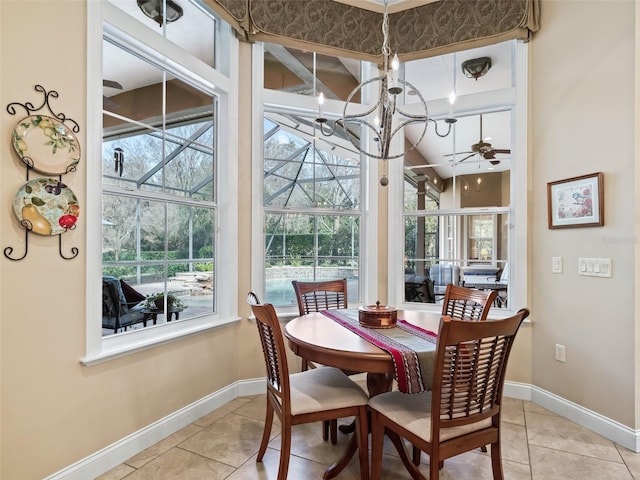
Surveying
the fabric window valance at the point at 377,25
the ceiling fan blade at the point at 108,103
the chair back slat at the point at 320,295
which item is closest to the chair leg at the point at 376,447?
the chair back slat at the point at 320,295

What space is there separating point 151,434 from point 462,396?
1812mm

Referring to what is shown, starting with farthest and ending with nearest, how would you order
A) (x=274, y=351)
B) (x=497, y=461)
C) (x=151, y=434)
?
(x=151, y=434), (x=274, y=351), (x=497, y=461)

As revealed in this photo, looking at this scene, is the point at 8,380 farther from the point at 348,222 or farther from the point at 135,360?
the point at 348,222

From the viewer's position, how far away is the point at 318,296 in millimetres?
2916

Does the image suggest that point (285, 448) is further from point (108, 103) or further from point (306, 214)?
point (108, 103)

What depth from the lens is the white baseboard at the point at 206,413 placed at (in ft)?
6.34

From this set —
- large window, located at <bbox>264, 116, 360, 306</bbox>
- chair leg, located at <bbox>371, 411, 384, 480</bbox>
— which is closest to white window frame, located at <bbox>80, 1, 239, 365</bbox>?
large window, located at <bbox>264, 116, 360, 306</bbox>

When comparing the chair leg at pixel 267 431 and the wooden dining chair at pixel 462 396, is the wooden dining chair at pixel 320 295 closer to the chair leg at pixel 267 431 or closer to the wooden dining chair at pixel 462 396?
the chair leg at pixel 267 431

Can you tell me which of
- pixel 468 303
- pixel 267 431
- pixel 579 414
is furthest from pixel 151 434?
pixel 579 414

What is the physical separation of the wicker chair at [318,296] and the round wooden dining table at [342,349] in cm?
42

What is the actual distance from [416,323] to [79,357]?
1.80 metres

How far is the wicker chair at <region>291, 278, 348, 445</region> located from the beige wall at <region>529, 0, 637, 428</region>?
4.94 feet

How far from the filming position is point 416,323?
2234 mm

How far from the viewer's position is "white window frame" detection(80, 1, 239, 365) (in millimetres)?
1918
